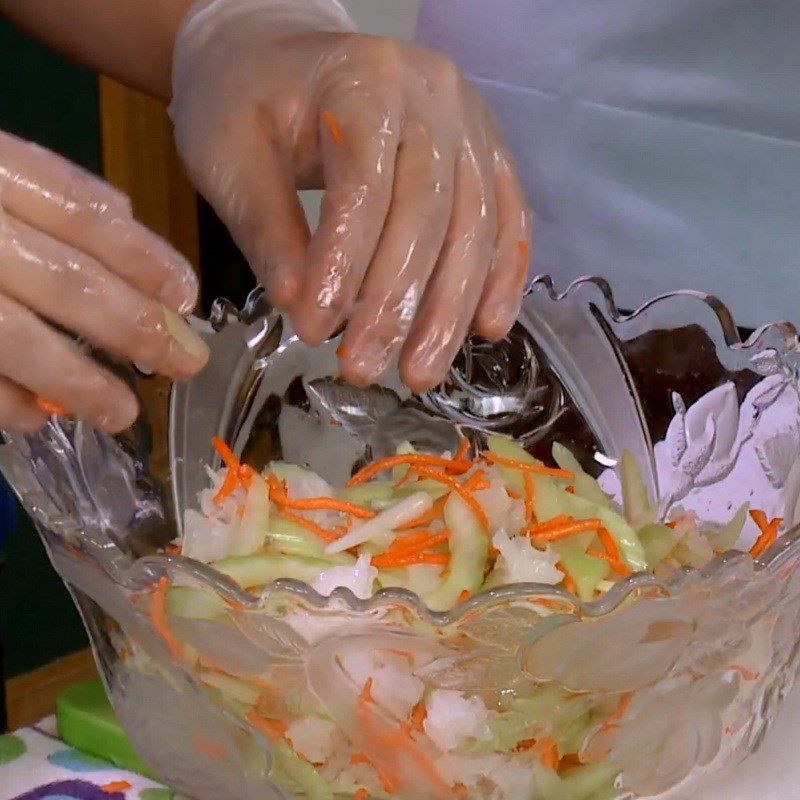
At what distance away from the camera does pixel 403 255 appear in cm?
62

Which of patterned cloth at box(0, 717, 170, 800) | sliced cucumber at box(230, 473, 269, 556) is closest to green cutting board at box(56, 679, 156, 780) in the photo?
patterned cloth at box(0, 717, 170, 800)

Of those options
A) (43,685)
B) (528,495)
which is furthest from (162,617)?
(43,685)

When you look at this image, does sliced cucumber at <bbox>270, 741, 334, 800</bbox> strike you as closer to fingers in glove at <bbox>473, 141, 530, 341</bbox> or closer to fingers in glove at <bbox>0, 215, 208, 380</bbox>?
fingers in glove at <bbox>0, 215, 208, 380</bbox>

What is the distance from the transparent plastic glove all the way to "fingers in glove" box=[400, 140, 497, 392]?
0.54 feet

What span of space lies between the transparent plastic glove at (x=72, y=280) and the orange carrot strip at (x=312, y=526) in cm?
10

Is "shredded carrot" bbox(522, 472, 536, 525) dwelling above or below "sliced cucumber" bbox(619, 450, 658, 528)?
above

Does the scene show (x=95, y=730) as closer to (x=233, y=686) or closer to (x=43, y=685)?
(x=233, y=686)

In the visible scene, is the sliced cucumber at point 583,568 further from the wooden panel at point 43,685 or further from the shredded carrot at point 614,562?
the wooden panel at point 43,685

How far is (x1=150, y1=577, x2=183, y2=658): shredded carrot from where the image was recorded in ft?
1.35

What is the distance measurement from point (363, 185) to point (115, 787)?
356mm

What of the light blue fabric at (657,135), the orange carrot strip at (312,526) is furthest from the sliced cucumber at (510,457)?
the light blue fabric at (657,135)

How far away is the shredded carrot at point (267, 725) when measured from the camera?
1.42 ft

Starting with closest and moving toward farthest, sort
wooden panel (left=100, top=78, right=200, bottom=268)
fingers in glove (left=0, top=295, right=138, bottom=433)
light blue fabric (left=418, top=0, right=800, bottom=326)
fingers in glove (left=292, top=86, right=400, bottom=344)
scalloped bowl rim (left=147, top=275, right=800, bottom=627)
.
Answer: scalloped bowl rim (left=147, top=275, right=800, bottom=627) → fingers in glove (left=0, top=295, right=138, bottom=433) → fingers in glove (left=292, top=86, right=400, bottom=344) → light blue fabric (left=418, top=0, right=800, bottom=326) → wooden panel (left=100, top=78, right=200, bottom=268)

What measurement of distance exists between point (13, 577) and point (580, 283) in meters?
1.41
